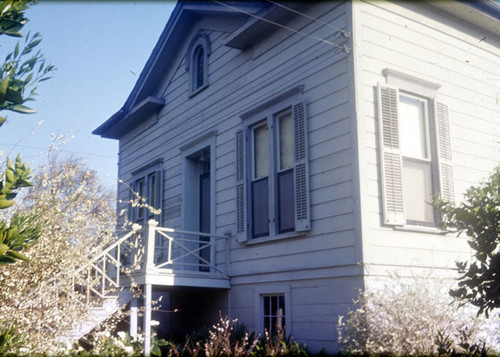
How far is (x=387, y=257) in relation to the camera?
315 inches

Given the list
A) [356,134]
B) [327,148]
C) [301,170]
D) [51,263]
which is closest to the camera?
[51,263]

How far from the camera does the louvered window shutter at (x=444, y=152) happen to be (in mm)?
8941

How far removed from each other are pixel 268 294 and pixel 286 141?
262 cm

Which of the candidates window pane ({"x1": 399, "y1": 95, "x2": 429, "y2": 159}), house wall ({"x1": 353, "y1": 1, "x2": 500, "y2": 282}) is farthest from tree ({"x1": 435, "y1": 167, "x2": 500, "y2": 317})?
window pane ({"x1": 399, "y1": 95, "x2": 429, "y2": 159})

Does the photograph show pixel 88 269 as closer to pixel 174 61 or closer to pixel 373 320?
pixel 373 320

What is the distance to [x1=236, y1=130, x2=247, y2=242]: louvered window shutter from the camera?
10.2m

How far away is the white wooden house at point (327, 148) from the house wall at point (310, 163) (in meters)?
0.03

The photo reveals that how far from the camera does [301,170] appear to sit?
29.7 ft

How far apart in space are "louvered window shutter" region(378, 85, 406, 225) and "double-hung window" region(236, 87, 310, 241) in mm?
1240

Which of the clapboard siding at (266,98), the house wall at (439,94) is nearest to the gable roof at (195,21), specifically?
the clapboard siding at (266,98)

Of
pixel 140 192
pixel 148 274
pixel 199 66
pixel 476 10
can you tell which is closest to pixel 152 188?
pixel 140 192

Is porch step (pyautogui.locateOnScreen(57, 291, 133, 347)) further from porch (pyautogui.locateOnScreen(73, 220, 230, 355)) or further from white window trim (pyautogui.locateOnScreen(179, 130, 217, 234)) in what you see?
white window trim (pyautogui.locateOnScreen(179, 130, 217, 234))

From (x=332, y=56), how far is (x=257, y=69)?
2.12 metres

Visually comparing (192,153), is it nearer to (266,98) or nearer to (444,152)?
(266,98)
